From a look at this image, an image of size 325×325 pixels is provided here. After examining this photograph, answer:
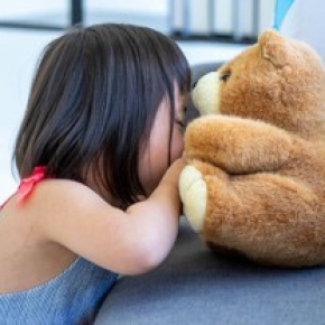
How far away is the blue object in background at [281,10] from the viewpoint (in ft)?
4.20

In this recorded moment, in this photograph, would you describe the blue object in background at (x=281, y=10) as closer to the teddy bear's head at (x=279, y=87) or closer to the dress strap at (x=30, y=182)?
the teddy bear's head at (x=279, y=87)

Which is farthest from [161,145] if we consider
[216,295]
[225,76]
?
[216,295]

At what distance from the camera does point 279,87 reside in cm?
72

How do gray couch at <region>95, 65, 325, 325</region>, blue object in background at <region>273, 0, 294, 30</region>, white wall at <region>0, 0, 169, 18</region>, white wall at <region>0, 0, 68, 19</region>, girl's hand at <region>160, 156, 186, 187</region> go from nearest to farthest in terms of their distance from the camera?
gray couch at <region>95, 65, 325, 325</region> < girl's hand at <region>160, 156, 186, 187</region> < blue object in background at <region>273, 0, 294, 30</region> < white wall at <region>0, 0, 169, 18</region> < white wall at <region>0, 0, 68, 19</region>

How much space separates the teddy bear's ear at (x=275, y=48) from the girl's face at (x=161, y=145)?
0.59ft

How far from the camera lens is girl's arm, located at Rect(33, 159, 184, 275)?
0.71 meters

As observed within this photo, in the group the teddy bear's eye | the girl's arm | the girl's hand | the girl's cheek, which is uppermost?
the teddy bear's eye

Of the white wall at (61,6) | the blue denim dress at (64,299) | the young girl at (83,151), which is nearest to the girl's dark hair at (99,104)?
the young girl at (83,151)

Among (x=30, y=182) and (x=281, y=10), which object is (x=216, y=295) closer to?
(x=30, y=182)

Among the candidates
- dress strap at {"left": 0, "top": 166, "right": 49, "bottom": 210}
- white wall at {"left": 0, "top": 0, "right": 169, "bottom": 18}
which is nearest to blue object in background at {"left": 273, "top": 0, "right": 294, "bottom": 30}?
dress strap at {"left": 0, "top": 166, "right": 49, "bottom": 210}

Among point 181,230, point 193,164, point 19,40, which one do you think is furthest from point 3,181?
point 193,164

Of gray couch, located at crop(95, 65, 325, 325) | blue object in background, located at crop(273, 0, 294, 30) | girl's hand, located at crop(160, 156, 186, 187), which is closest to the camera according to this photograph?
gray couch, located at crop(95, 65, 325, 325)

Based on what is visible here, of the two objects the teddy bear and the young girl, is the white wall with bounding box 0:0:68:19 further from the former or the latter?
the teddy bear

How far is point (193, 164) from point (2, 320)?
15.0 inches
